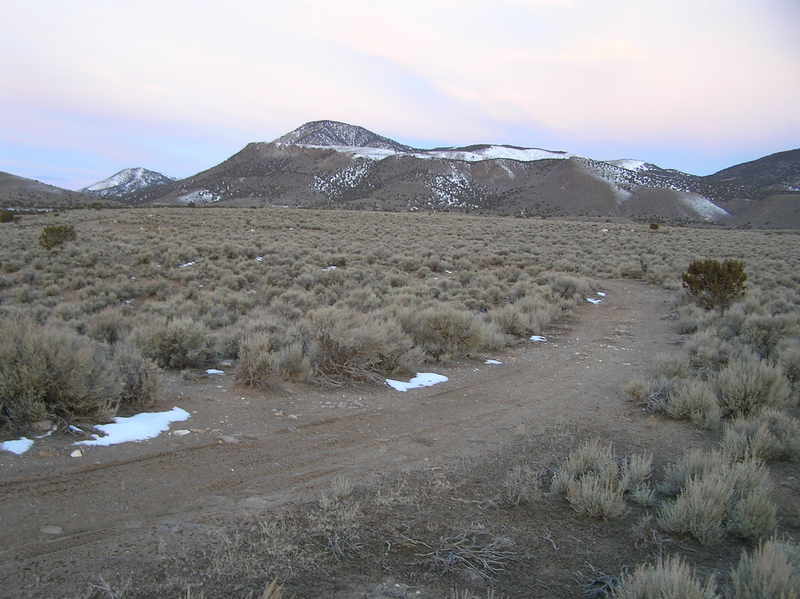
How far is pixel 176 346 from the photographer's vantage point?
22.9ft

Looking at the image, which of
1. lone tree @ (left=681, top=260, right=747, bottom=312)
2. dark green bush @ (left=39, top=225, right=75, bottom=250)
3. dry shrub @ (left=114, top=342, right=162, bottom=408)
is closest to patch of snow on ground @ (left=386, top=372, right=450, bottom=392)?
dry shrub @ (left=114, top=342, right=162, bottom=408)

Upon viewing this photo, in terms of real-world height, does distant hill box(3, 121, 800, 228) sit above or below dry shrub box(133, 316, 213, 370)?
above

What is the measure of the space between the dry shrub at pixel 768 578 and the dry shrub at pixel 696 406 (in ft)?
10.3

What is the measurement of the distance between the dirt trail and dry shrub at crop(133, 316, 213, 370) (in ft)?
2.38

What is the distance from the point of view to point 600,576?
2.96 metres

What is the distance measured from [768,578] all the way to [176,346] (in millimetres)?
7186

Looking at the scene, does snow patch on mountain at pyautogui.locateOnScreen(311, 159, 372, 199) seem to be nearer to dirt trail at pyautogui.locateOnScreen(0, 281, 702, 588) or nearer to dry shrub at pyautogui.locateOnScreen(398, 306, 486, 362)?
dry shrub at pyautogui.locateOnScreen(398, 306, 486, 362)

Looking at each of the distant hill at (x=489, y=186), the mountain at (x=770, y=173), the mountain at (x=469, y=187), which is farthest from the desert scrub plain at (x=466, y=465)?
the mountain at (x=770, y=173)

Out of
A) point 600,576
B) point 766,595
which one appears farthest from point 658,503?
point 766,595

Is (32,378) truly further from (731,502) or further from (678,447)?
(678,447)

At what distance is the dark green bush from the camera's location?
2036cm

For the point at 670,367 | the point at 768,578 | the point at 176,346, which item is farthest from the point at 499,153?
the point at 768,578

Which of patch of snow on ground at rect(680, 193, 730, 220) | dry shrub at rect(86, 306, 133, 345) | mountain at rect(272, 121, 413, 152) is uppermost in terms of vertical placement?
mountain at rect(272, 121, 413, 152)

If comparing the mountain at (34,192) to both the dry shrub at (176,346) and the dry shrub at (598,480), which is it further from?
the dry shrub at (598,480)
